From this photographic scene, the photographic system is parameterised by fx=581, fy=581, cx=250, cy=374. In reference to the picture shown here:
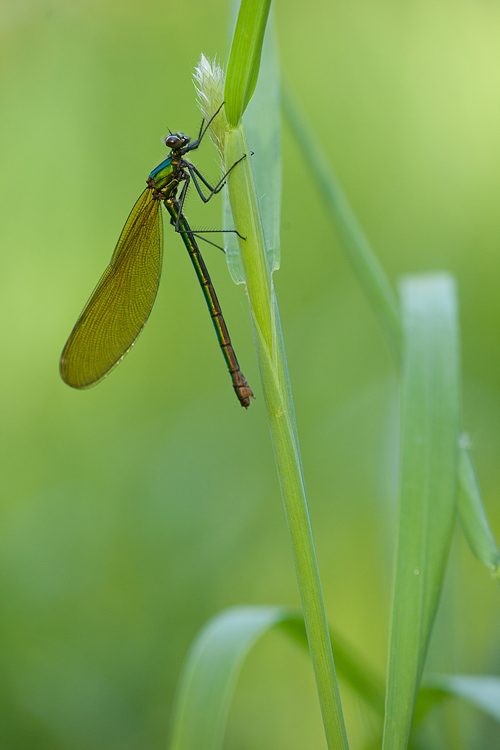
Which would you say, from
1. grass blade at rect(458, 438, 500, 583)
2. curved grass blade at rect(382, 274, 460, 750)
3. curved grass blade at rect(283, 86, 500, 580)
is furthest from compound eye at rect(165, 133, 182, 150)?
grass blade at rect(458, 438, 500, 583)

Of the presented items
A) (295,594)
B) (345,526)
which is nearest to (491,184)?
(345,526)

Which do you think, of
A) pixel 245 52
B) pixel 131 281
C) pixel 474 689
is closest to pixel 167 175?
pixel 131 281

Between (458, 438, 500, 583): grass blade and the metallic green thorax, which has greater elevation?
the metallic green thorax

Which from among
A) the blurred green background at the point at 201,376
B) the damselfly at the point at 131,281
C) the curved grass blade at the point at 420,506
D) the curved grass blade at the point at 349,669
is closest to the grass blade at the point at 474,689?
the curved grass blade at the point at 349,669

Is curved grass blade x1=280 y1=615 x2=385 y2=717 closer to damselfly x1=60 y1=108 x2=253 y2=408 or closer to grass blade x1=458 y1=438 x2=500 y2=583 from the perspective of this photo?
grass blade x1=458 y1=438 x2=500 y2=583

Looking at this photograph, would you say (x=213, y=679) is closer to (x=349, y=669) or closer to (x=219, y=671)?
(x=219, y=671)

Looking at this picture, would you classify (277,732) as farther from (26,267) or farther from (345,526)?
(26,267)

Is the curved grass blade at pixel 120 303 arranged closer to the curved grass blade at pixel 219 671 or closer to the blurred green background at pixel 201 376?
the blurred green background at pixel 201 376
